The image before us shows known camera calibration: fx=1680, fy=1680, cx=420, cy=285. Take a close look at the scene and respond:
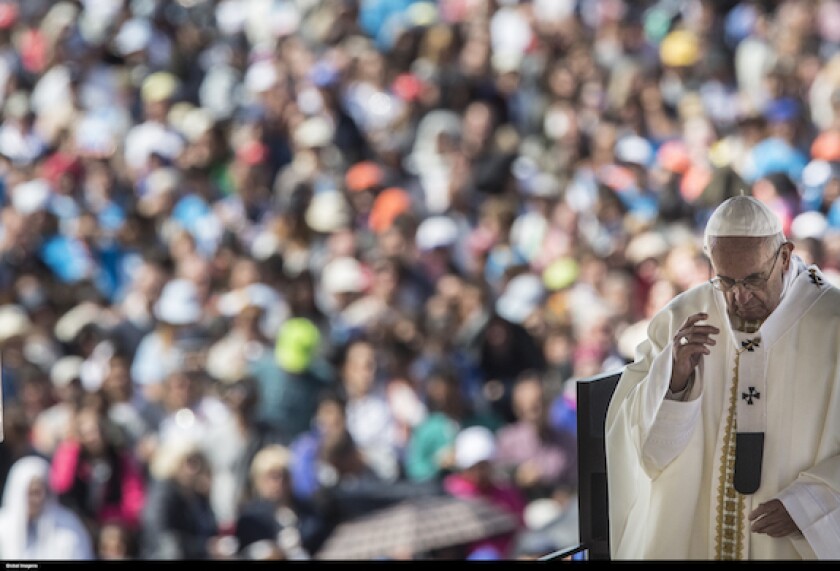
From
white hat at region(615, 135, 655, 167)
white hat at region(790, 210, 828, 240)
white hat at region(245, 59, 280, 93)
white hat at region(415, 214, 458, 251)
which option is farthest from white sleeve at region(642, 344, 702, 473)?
white hat at region(245, 59, 280, 93)

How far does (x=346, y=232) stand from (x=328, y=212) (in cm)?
45

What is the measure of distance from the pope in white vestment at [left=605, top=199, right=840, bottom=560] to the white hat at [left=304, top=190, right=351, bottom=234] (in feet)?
21.6

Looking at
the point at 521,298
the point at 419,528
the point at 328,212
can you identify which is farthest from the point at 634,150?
the point at 419,528

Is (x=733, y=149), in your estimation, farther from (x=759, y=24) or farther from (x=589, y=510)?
(x=589, y=510)

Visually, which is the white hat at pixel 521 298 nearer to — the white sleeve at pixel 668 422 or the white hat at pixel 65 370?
the white hat at pixel 65 370

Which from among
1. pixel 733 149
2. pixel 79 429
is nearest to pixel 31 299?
pixel 79 429

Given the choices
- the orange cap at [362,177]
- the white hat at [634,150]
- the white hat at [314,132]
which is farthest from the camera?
the white hat at [314,132]

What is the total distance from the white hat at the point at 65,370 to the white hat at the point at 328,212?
1.96 m

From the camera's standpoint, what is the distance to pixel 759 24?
42.5ft

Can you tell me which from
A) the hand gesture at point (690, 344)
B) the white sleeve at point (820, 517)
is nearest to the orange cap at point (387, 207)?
the hand gesture at point (690, 344)

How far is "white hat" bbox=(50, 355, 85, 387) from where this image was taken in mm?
9727

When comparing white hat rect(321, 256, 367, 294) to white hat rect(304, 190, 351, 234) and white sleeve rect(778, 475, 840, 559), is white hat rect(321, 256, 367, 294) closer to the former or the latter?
white hat rect(304, 190, 351, 234)

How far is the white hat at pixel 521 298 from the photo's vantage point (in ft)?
33.1
